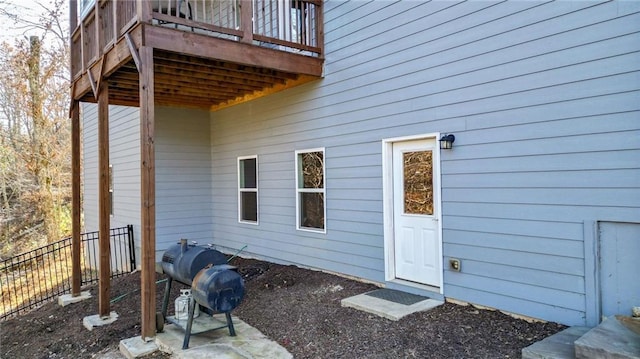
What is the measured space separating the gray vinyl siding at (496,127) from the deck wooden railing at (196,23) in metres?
0.34

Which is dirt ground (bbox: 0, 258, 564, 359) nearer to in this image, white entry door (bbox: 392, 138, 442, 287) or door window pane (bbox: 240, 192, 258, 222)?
white entry door (bbox: 392, 138, 442, 287)

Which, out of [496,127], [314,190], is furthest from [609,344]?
[314,190]

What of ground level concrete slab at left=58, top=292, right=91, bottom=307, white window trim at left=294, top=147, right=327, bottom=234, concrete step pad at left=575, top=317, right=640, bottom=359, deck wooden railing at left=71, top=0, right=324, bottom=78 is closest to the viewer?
concrete step pad at left=575, top=317, right=640, bottom=359

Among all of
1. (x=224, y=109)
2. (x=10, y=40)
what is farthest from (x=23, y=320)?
(x=10, y=40)

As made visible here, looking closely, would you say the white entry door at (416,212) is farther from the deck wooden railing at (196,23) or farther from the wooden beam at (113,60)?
the wooden beam at (113,60)

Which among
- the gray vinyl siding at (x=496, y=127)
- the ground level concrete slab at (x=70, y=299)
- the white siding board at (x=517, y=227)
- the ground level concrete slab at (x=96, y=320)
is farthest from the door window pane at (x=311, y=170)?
the ground level concrete slab at (x=70, y=299)

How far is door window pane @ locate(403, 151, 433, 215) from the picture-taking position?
4.70 m

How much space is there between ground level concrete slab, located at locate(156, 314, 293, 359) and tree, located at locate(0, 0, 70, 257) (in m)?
13.5

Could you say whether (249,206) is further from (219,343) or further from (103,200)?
(219,343)

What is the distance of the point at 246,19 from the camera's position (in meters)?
5.14

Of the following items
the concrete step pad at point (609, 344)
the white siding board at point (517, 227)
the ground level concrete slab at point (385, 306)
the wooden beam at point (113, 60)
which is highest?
the wooden beam at point (113, 60)

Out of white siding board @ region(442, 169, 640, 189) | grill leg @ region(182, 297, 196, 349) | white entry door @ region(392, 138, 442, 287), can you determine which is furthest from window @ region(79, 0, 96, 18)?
white siding board @ region(442, 169, 640, 189)

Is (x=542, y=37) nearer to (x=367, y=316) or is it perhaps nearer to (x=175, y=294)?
(x=367, y=316)

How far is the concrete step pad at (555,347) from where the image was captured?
9.20 ft
